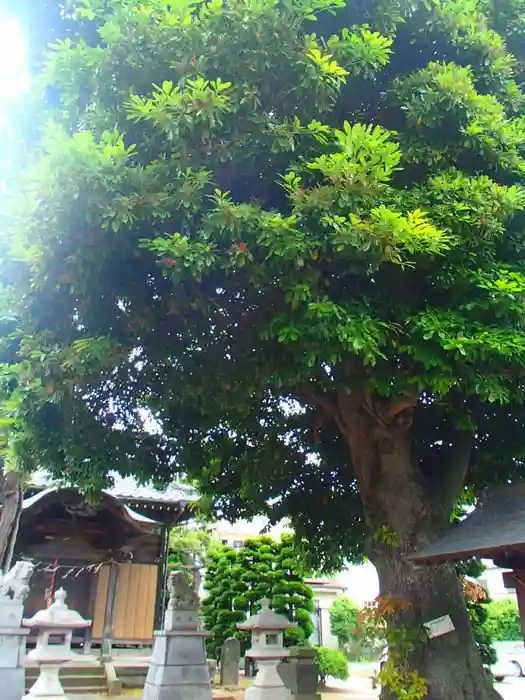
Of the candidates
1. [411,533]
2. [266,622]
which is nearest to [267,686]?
[266,622]

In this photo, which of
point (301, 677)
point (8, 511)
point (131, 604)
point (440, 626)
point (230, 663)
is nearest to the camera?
point (440, 626)

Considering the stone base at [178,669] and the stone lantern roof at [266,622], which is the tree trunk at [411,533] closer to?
the stone lantern roof at [266,622]

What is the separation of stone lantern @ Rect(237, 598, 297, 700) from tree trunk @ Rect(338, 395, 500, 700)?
3315 mm

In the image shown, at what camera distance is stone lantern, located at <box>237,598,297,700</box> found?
28.8 feet

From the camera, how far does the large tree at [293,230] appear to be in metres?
4.89

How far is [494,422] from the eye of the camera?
24.7 feet

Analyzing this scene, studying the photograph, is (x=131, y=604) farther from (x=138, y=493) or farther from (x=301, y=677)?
(x=301, y=677)

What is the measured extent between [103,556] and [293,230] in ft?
38.5

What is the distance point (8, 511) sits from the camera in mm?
10383

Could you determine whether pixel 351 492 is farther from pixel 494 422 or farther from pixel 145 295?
pixel 145 295

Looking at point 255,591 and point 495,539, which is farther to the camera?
point 255,591

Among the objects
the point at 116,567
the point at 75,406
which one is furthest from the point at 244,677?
the point at 75,406

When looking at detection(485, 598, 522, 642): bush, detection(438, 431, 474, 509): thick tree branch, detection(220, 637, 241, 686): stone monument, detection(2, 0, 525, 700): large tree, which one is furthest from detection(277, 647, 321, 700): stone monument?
detection(485, 598, 522, 642): bush

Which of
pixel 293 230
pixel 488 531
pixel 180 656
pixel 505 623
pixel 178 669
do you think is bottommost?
pixel 178 669
